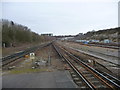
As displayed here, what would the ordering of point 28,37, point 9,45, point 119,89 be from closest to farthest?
1. point 119,89
2. point 9,45
3. point 28,37

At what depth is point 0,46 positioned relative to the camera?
33.8 metres

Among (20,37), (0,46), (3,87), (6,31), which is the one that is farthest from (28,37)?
(3,87)

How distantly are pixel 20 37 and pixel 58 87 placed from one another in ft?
158

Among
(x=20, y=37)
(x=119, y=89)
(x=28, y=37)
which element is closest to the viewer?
(x=119, y=89)

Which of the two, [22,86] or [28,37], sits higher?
[28,37]

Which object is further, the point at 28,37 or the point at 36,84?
the point at 28,37

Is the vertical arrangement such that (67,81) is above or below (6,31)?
below

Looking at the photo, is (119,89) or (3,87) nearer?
(119,89)

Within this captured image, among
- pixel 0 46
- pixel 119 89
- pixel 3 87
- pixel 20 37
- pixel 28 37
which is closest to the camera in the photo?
pixel 119 89

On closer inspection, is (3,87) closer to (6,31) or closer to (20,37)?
(6,31)

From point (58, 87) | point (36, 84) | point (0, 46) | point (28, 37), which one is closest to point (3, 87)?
point (36, 84)

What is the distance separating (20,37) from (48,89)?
158 ft

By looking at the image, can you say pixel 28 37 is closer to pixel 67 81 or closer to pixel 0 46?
pixel 0 46

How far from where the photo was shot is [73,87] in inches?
269
